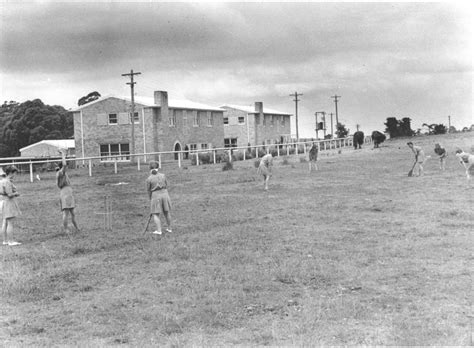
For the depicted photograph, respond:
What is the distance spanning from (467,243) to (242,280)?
4369mm

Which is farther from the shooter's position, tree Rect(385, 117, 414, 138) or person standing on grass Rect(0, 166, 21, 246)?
tree Rect(385, 117, 414, 138)

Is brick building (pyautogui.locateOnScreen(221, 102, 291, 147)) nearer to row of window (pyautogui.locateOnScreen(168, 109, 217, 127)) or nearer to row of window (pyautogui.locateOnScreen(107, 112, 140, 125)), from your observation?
row of window (pyautogui.locateOnScreen(168, 109, 217, 127))

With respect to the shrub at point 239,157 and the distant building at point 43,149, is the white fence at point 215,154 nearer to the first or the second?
the shrub at point 239,157

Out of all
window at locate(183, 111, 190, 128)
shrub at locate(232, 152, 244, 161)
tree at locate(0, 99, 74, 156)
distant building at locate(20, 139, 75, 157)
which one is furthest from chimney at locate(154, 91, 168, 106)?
tree at locate(0, 99, 74, 156)

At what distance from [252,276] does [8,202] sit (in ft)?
18.4

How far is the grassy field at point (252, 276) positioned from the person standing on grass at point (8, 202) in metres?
0.46

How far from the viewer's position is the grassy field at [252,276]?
6.19 meters

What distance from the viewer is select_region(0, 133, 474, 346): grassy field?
20.3 feet

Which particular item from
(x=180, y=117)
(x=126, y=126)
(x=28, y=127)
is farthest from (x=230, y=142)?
(x=28, y=127)

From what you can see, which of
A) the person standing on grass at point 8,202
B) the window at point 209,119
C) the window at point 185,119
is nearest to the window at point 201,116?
the window at point 209,119

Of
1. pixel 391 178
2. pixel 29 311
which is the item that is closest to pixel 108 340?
pixel 29 311

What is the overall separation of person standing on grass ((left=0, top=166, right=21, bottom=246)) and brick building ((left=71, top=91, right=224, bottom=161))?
1402 inches

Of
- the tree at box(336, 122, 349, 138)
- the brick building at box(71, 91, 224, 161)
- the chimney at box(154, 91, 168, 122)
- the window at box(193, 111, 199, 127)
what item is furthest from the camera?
the tree at box(336, 122, 349, 138)

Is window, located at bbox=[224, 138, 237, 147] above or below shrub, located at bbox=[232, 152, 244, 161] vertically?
above
